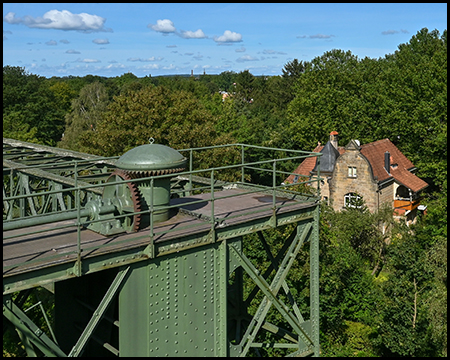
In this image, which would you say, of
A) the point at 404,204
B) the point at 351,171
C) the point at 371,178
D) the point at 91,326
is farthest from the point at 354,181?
the point at 91,326

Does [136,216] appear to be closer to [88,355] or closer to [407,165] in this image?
[88,355]

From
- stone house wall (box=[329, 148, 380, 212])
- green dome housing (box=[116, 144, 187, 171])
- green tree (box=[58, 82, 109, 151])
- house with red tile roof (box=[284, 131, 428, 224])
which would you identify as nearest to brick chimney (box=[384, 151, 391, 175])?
house with red tile roof (box=[284, 131, 428, 224])

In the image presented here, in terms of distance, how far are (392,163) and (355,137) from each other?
24.4 ft

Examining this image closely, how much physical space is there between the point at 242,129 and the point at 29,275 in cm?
4768

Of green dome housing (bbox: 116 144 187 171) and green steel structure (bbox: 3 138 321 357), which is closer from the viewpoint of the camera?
green steel structure (bbox: 3 138 321 357)

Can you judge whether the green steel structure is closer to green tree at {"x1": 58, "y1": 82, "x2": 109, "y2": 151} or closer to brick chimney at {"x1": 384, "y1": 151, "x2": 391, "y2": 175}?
brick chimney at {"x1": 384, "y1": 151, "x2": 391, "y2": 175}

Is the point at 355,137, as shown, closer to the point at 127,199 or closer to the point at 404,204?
the point at 404,204

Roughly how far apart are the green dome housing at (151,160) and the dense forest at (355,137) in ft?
46.7

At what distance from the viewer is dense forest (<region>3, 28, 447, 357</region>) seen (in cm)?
2630

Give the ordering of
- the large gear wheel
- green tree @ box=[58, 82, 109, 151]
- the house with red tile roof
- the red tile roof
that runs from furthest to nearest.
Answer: green tree @ box=[58, 82, 109, 151], the red tile roof, the house with red tile roof, the large gear wheel

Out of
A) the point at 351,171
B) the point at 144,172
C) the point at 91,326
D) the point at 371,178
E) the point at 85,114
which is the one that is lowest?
the point at 371,178

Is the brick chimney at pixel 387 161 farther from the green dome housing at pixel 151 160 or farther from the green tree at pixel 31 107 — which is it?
the green tree at pixel 31 107

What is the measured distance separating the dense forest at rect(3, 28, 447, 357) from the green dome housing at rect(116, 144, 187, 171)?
14224 mm

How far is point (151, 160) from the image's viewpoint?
10203mm
